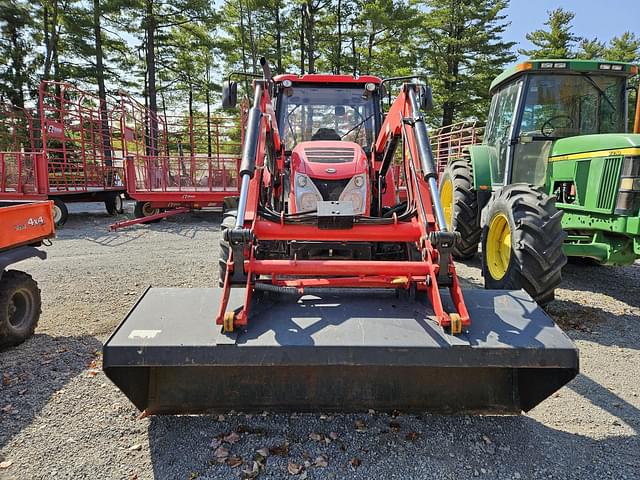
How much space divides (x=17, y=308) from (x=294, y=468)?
9.72 ft

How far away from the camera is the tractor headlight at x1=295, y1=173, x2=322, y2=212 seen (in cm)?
375

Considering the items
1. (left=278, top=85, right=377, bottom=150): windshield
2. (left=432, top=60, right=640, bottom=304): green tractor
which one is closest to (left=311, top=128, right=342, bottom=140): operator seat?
(left=278, top=85, right=377, bottom=150): windshield

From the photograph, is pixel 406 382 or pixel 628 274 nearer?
pixel 406 382

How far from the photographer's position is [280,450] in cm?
236

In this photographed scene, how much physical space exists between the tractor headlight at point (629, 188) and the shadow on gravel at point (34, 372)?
482 cm

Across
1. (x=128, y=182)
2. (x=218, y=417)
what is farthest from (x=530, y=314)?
(x=128, y=182)

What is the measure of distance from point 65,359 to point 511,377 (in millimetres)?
3245

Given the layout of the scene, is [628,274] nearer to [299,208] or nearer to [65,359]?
[299,208]

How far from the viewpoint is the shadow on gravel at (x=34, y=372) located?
2672 millimetres

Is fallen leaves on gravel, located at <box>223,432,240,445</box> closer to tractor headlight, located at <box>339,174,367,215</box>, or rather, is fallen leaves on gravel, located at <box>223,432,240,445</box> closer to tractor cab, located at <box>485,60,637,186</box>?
tractor headlight, located at <box>339,174,367,215</box>

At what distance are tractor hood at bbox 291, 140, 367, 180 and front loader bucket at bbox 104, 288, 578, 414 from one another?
1345 millimetres

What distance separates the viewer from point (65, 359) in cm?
342

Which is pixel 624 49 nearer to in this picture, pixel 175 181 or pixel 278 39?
pixel 278 39

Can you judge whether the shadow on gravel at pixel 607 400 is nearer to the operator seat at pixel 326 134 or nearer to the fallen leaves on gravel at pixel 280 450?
the fallen leaves on gravel at pixel 280 450
